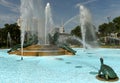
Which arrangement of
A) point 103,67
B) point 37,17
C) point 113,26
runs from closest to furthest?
point 103,67
point 37,17
point 113,26

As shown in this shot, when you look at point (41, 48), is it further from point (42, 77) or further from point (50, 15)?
point (42, 77)

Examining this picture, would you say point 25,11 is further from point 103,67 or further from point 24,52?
point 103,67

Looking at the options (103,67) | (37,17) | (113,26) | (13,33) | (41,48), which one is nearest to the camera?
(103,67)

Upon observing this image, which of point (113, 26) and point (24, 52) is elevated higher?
point (113, 26)

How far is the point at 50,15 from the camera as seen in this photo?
21.2 metres

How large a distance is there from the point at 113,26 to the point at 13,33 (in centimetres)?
2900

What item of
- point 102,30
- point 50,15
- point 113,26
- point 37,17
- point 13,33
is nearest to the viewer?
point 37,17

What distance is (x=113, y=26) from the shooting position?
185 ft

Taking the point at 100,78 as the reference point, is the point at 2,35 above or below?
above

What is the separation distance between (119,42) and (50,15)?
91.8 feet

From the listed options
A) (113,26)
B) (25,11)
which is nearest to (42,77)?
(25,11)

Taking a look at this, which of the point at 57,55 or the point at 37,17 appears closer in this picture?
the point at 57,55

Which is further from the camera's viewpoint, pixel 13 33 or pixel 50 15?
pixel 13 33

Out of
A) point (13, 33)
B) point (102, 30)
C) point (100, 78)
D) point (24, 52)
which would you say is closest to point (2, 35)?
point (13, 33)
